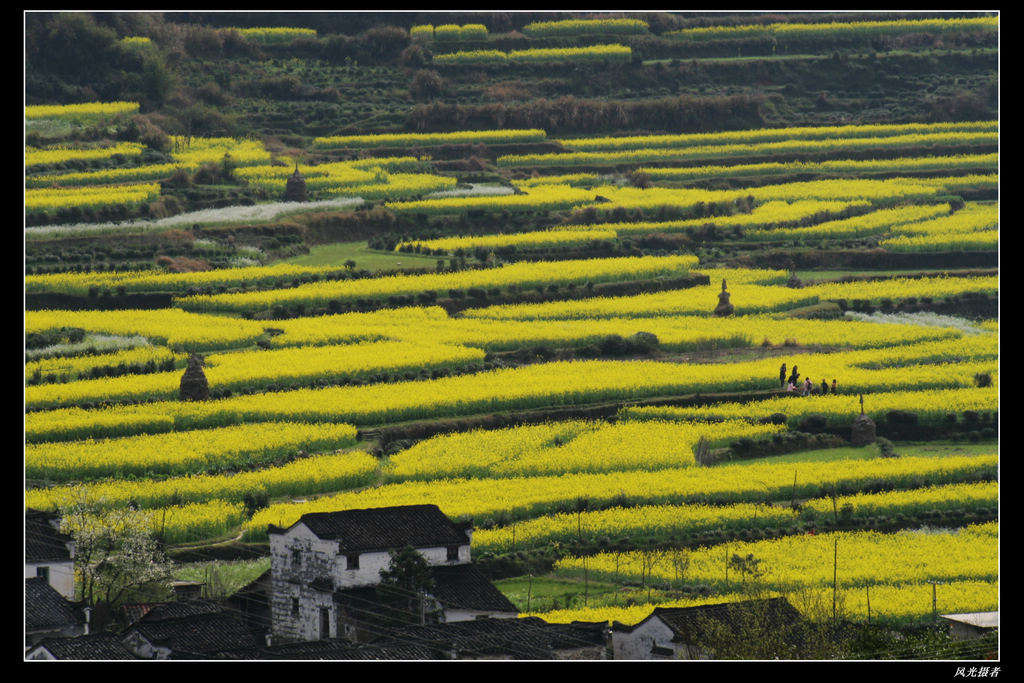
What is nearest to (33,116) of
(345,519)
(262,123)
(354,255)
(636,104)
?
(262,123)

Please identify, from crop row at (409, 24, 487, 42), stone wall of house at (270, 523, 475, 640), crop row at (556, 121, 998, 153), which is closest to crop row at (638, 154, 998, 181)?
crop row at (556, 121, 998, 153)

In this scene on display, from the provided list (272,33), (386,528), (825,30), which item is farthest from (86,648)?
(825,30)

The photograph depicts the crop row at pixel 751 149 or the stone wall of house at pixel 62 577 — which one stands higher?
the crop row at pixel 751 149

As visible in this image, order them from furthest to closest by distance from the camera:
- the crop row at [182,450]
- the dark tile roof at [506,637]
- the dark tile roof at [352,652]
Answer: the crop row at [182,450]
the dark tile roof at [506,637]
the dark tile roof at [352,652]

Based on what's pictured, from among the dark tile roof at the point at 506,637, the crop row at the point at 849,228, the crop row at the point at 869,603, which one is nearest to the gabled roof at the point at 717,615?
the dark tile roof at the point at 506,637

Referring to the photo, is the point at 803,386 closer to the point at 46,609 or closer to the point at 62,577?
Result: the point at 62,577

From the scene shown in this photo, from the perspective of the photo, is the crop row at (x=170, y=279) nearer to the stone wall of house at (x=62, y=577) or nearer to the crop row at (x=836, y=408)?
the crop row at (x=836, y=408)

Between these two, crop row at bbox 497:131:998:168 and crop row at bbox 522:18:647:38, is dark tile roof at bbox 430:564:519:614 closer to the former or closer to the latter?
crop row at bbox 497:131:998:168
